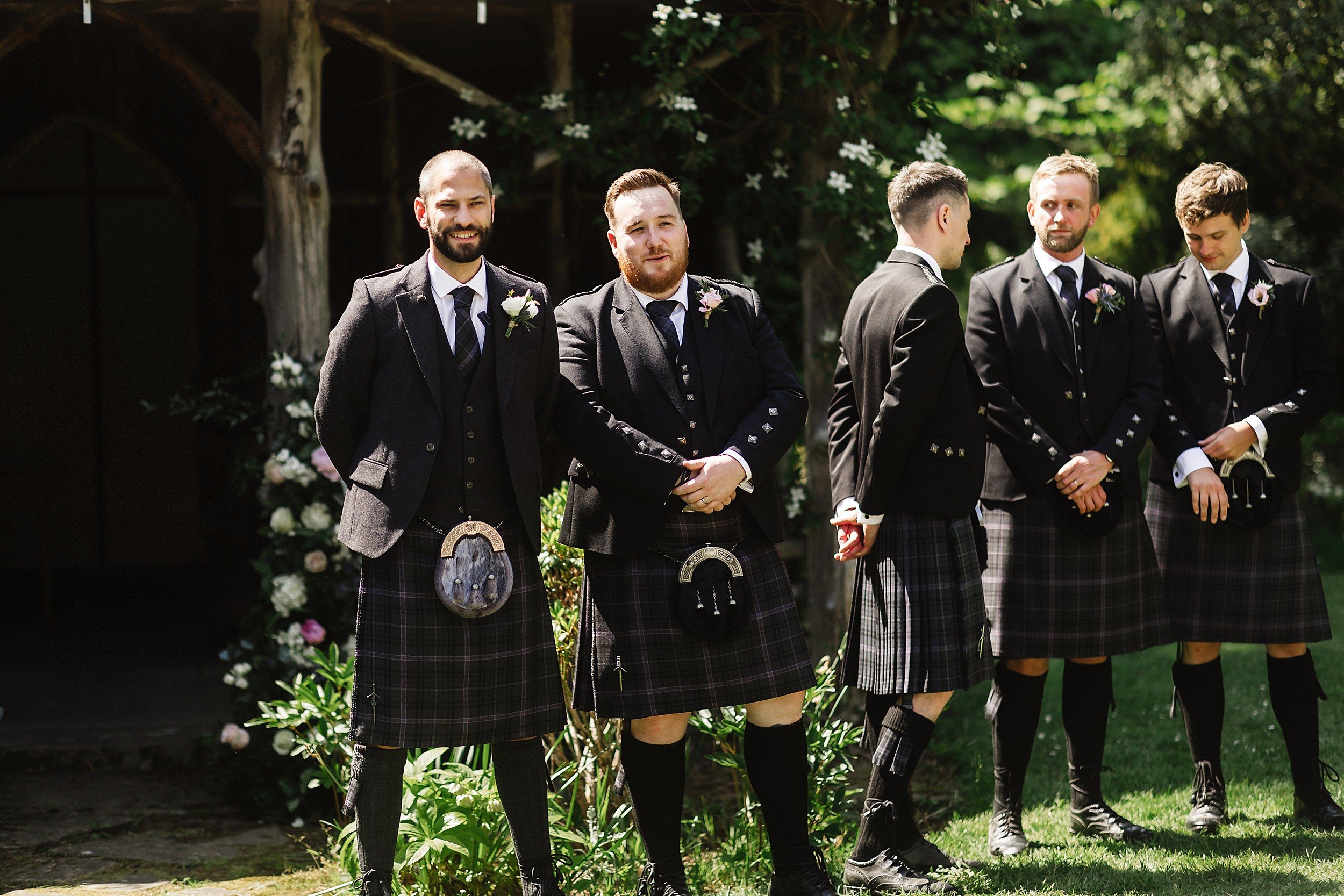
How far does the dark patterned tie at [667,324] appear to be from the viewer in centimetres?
307

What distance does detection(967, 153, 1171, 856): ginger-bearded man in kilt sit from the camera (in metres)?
3.42

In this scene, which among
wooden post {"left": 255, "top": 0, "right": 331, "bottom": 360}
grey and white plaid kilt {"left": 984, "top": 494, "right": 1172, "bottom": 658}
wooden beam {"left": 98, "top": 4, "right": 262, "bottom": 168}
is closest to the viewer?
grey and white plaid kilt {"left": 984, "top": 494, "right": 1172, "bottom": 658}

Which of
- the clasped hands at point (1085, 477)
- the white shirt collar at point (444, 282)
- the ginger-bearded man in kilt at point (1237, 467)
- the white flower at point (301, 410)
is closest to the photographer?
the white shirt collar at point (444, 282)

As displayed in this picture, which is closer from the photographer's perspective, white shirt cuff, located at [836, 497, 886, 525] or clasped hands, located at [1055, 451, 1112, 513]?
white shirt cuff, located at [836, 497, 886, 525]

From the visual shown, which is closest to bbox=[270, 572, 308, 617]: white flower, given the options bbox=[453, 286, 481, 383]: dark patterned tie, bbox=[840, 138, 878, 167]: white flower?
bbox=[453, 286, 481, 383]: dark patterned tie

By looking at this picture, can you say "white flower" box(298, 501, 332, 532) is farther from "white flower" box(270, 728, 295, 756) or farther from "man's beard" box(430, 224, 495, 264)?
"man's beard" box(430, 224, 495, 264)

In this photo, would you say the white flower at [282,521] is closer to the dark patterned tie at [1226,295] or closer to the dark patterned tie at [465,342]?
the dark patterned tie at [465,342]

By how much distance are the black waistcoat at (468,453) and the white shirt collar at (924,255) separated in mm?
1083

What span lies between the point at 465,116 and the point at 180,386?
283 cm

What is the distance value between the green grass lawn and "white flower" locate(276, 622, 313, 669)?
2012mm

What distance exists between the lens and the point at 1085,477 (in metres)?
3.33

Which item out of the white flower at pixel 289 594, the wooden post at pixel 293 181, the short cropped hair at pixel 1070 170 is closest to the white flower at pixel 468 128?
the wooden post at pixel 293 181

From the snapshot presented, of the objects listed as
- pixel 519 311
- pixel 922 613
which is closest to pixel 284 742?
pixel 519 311

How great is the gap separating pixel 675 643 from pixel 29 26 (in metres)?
→ 3.07
